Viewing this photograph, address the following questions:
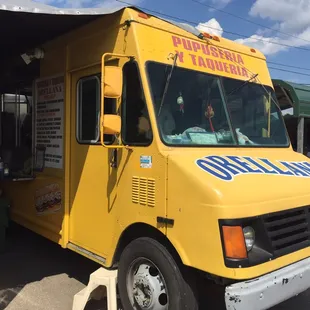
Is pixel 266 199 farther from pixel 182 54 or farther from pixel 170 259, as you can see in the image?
pixel 182 54

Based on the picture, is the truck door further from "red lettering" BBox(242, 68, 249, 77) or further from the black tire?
"red lettering" BBox(242, 68, 249, 77)

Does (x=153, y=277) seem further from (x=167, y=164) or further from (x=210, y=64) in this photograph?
(x=210, y=64)

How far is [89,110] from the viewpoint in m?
4.32

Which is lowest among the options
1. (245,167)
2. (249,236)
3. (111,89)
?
(249,236)

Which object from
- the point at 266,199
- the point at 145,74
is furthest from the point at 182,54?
the point at 266,199

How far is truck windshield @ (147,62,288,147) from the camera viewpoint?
3.60 meters

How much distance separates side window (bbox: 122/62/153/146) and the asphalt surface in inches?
73.4

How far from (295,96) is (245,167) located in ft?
26.4

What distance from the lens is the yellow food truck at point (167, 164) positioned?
2992mm

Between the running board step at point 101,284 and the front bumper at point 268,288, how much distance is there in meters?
1.25

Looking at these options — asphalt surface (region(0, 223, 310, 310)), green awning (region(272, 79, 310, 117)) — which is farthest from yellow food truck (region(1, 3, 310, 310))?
green awning (region(272, 79, 310, 117))

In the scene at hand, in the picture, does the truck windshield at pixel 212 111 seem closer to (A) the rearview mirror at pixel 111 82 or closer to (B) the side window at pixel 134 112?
(B) the side window at pixel 134 112

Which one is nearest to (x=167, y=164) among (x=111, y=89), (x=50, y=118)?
(x=111, y=89)

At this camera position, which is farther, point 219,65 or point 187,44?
point 219,65
